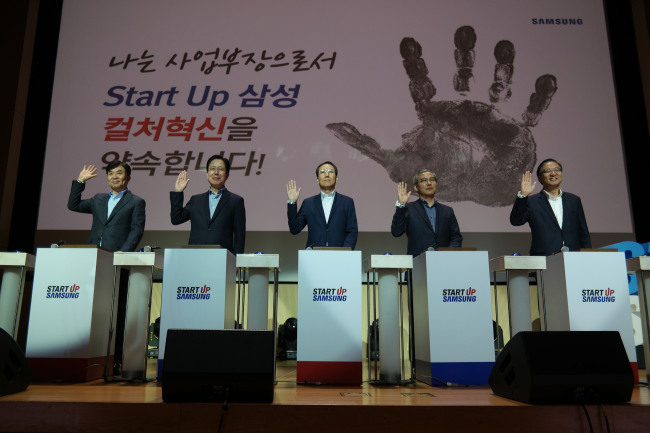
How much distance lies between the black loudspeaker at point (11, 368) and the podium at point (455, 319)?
2073mm

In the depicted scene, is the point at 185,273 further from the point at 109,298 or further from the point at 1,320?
the point at 1,320

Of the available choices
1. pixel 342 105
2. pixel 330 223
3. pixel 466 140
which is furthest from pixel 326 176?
pixel 466 140

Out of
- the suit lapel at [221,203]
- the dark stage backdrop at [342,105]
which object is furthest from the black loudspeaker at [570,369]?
the dark stage backdrop at [342,105]

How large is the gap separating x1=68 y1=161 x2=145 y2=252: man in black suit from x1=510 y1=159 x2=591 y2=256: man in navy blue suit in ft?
8.71

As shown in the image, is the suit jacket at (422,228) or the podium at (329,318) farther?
the suit jacket at (422,228)

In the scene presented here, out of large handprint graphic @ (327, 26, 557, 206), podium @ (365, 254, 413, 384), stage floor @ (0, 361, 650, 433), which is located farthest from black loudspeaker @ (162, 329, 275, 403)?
large handprint graphic @ (327, 26, 557, 206)

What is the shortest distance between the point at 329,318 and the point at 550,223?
70.1 inches

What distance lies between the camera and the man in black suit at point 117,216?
3.66 m

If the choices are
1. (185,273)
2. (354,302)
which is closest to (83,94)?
(185,273)

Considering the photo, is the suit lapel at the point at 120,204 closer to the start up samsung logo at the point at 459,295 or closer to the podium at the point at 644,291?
the start up samsung logo at the point at 459,295

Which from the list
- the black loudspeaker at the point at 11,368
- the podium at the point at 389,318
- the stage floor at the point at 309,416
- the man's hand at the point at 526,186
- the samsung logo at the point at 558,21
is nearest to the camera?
the stage floor at the point at 309,416

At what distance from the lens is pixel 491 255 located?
480 cm

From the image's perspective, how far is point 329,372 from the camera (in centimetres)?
291

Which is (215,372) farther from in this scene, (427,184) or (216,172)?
(427,184)
